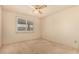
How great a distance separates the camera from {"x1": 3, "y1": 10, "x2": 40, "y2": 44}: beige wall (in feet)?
5.95

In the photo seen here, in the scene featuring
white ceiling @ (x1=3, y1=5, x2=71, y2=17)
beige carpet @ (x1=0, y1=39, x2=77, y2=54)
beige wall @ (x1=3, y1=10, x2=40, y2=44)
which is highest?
white ceiling @ (x1=3, y1=5, x2=71, y2=17)

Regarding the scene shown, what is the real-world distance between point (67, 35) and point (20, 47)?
86cm

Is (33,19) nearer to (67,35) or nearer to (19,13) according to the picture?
(19,13)

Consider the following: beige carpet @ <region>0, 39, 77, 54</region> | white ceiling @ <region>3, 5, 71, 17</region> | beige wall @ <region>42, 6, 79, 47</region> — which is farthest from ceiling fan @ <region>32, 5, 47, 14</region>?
beige carpet @ <region>0, 39, 77, 54</region>

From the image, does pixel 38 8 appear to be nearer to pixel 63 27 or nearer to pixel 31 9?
pixel 31 9

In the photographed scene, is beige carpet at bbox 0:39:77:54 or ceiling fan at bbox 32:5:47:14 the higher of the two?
ceiling fan at bbox 32:5:47:14

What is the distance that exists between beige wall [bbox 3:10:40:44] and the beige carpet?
90 millimetres

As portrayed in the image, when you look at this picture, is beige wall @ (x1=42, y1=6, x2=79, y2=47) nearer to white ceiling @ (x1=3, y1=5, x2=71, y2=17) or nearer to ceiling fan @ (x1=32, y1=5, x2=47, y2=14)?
white ceiling @ (x1=3, y1=5, x2=71, y2=17)

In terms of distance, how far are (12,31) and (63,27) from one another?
2.99ft

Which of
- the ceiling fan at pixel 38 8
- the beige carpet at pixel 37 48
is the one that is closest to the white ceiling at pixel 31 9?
the ceiling fan at pixel 38 8

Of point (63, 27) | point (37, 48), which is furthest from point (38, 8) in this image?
point (37, 48)

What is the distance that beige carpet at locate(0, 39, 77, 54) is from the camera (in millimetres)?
1840

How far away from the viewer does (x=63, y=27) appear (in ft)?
6.15
